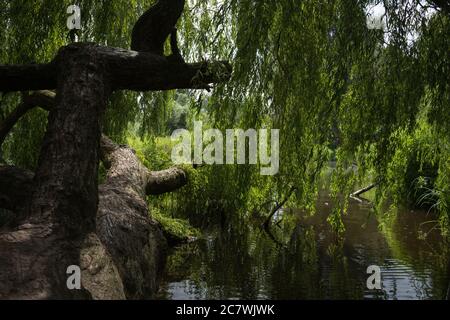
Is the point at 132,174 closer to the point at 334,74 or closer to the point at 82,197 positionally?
the point at 82,197

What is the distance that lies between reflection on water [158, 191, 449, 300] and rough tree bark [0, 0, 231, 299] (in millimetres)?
1374

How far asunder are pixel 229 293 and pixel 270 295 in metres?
0.44

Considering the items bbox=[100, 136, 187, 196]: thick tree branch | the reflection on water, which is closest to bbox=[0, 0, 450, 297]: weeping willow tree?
bbox=[100, 136, 187, 196]: thick tree branch

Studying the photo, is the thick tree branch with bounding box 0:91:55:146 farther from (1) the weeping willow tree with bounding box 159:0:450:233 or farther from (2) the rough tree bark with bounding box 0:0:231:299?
(1) the weeping willow tree with bounding box 159:0:450:233

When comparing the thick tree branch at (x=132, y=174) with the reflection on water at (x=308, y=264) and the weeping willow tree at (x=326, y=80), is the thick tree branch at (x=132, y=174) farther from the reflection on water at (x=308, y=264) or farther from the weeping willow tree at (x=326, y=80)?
the reflection on water at (x=308, y=264)

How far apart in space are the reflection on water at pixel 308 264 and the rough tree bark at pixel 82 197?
1.37 meters

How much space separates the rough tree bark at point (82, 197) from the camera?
298 cm

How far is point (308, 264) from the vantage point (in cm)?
671

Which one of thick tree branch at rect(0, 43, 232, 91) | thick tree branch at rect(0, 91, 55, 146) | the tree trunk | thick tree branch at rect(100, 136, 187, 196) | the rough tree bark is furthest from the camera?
thick tree branch at rect(0, 91, 55, 146)

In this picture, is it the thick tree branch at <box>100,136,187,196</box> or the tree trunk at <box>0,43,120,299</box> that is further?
the thick tree branch at <box>100,136,187,196</box>

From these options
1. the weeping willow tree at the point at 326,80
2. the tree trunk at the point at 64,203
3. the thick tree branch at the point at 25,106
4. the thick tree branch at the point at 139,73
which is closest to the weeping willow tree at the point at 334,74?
the weeping willow tree at the point at 326,80

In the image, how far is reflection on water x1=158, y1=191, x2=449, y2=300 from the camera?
5.54 m

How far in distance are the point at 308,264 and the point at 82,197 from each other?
13.2 ft

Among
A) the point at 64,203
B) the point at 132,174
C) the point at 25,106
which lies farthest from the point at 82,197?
the point at 25,106
